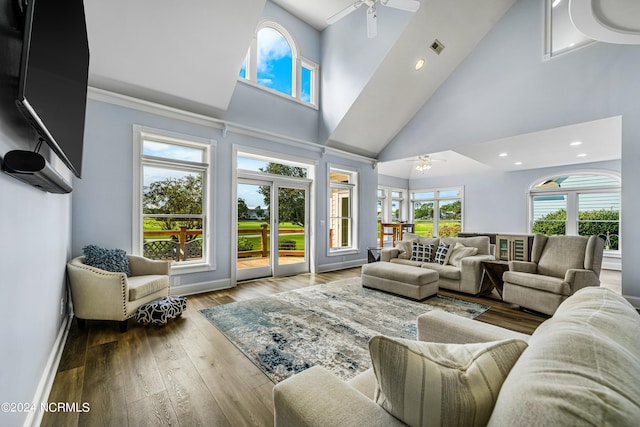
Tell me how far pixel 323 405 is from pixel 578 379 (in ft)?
2.15

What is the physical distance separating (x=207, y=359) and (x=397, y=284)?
8.92ft

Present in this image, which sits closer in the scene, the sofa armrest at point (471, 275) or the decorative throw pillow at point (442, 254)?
the sofa armrest at point (471, 275)

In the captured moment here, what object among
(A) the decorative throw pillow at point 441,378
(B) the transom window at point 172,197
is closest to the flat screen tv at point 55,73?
(A) the decorative throw pillow at point 441,378

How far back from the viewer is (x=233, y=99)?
15.0 feet

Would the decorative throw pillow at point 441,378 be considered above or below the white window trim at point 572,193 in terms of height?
below

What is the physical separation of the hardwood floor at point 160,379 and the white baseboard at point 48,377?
0.04 metres

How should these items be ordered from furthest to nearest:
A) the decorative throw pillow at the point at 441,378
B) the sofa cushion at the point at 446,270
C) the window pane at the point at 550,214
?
the window pane at the point at 550,214 → the sofa cushion at the point at 446,270 → the decorative throw pillow at the point at 441,378

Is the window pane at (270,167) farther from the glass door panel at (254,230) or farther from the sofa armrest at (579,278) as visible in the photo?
the sofa armrest at (579,278)

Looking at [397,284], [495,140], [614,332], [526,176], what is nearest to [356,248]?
[397,284]

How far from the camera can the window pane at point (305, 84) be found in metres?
5.71

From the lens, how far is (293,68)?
5480mm

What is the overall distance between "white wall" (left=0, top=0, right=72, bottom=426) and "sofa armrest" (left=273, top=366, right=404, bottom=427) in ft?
3.97

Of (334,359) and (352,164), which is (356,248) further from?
(334,359)

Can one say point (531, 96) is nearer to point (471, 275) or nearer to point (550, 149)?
point (550, 149)
